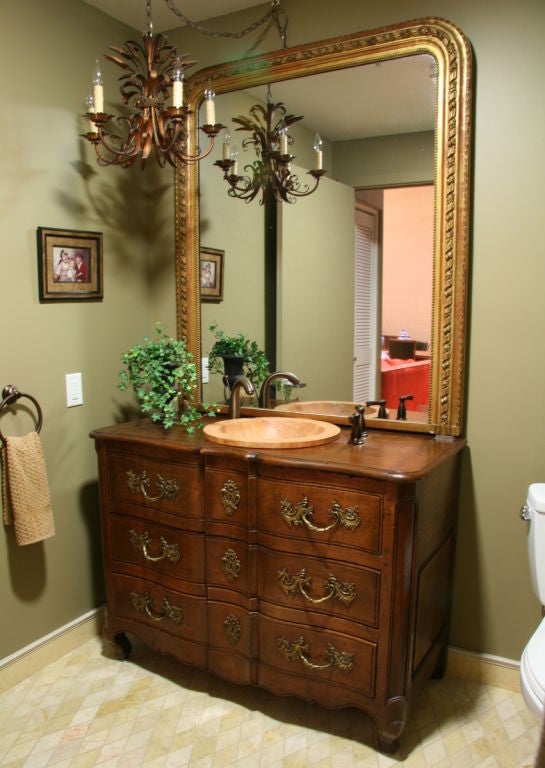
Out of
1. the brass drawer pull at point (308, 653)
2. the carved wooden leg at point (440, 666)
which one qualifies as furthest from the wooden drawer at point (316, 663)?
the carved wooden leg at point (440, 666)

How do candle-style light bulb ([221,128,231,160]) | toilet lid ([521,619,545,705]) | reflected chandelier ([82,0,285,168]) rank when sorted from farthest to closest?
candle-style light bulb ([221,128,231,160]), reflected chandelier ([82,0,285,168]), toilet lid ([521,619,545,705])

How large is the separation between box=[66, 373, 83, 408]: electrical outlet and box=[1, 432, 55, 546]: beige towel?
23cm

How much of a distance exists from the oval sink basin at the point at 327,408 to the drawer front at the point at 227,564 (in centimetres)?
60

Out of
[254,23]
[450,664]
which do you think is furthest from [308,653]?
[254,23]

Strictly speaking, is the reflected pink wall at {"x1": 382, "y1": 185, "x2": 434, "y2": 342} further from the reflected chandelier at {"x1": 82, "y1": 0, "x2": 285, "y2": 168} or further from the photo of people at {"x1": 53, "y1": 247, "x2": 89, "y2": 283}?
the photo of people at {"x1": 53, "y1": 247, "x2": 89, "y2": 283}

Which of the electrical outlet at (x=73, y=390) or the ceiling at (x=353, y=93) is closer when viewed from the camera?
the ceiling at (x=353, y=93)

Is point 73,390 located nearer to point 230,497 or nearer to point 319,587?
point 230,497

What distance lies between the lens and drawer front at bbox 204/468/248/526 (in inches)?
74.7

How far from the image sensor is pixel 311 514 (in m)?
1.79

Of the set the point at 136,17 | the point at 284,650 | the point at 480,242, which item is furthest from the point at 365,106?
the point at 284,650

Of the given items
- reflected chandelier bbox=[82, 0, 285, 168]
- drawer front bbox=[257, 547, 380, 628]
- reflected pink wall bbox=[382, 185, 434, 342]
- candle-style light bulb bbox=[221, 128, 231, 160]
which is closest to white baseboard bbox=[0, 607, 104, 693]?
drawer front bbox=[257, 547, 380, 628]

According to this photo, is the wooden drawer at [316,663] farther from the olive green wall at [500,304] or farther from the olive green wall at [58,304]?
the olive green wall at [58,304]

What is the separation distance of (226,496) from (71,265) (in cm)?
104

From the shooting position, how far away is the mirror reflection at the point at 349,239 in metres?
2.06
